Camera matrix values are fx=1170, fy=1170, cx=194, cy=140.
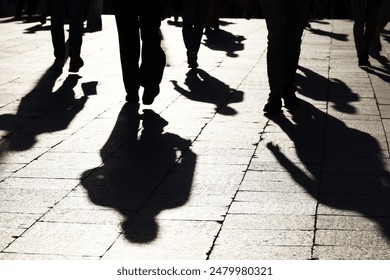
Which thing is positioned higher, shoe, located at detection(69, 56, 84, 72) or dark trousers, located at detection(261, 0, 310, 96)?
dark trousers, located at detection(261, 0, 310, 96)

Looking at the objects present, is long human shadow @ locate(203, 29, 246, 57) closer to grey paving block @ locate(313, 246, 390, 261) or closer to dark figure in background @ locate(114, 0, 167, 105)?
dark figure in background @ locate(114, 0, 167, 105)

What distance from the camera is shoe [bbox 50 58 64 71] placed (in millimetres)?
13336

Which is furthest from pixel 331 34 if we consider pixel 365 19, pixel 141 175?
pixel 141 175

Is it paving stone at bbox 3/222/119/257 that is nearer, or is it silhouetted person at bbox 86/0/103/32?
paving stone at bbox 3/222/119/257

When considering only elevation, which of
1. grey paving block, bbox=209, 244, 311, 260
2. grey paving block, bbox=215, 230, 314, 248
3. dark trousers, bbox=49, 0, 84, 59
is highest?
grey paving block, bbox=209, 244, 311, 260

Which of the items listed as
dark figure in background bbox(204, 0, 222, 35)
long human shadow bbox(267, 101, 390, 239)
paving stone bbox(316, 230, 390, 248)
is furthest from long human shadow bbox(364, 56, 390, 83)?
paving stone bbox(316, 230, 390, 248)

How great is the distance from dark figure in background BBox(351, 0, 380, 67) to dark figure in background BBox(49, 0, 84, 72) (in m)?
3.36

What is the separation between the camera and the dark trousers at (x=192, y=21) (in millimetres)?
14117

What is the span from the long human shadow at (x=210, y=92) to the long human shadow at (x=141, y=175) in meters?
1.04

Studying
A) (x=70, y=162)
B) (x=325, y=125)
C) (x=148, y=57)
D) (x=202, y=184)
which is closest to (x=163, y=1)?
(x=148, y=57)

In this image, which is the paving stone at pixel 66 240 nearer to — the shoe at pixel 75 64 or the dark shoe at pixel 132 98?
the dark shoe at pixel 132 98

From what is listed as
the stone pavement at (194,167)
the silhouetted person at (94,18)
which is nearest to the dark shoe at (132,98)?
the stone pavement at (194,167)

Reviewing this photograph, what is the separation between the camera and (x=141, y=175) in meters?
7.67

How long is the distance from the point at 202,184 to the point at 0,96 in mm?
4340
